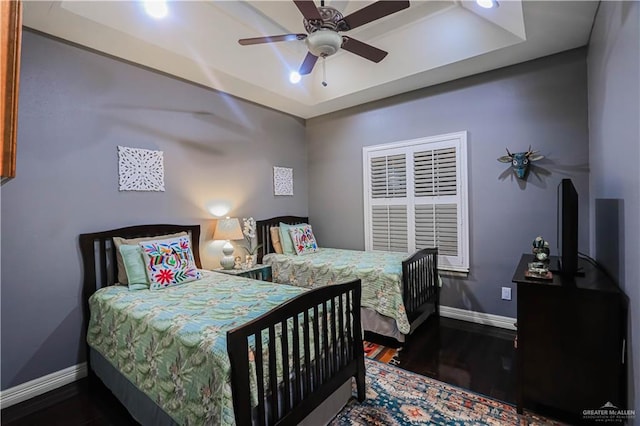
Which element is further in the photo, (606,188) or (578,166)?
(578,166)

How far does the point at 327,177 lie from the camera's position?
4.80 meters

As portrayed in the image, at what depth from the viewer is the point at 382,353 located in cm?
285

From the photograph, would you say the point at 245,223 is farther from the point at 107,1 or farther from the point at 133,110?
the point at 107,1

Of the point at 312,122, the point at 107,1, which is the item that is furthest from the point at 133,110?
the point at 312,122

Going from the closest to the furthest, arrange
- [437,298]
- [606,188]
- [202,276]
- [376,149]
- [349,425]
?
[349,425] < [606,188] < [202,276] < [437,298] < [376,149]

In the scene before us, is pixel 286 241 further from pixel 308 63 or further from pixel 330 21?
pixel 330 21

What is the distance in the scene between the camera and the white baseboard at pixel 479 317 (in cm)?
330

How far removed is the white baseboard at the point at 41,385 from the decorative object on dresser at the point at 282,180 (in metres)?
2.86

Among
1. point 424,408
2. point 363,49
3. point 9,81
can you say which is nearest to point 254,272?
point 424,408

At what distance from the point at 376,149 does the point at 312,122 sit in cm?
130

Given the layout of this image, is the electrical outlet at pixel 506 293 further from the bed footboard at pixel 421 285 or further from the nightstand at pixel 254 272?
the nightstand at pixel 254 272

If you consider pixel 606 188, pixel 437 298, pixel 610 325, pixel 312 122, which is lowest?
pixel 437 298

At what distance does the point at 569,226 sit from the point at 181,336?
2402 mm

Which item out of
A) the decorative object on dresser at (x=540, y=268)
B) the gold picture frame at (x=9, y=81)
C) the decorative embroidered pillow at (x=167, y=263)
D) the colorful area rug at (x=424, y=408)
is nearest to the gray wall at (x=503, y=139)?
the decorative object on dresser at (x=540, y=268)
